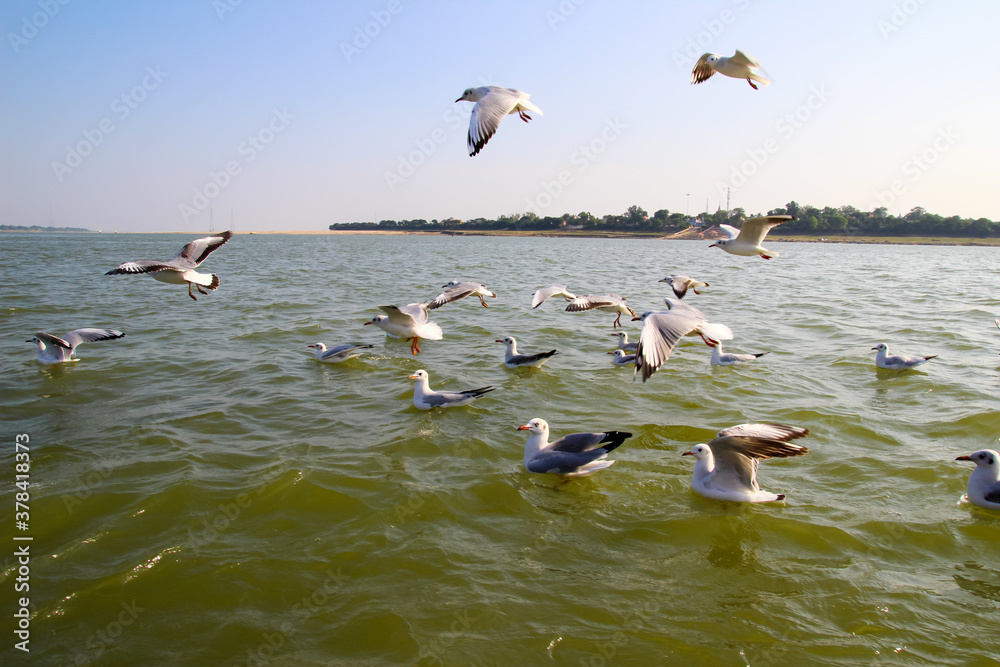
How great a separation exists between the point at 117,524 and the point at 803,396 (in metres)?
9.36

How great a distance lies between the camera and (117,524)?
5297 millimetres

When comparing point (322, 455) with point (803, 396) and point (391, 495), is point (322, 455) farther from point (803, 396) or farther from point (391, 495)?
point (803, 396)

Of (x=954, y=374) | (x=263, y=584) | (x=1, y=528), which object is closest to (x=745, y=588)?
(x=263, y=584)

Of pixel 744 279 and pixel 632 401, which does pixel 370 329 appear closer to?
pixel 632 401

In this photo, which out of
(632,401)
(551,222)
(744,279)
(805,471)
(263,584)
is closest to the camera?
(263,584)

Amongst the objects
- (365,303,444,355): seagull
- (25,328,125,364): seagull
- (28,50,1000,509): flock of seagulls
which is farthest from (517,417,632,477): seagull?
(25,328,125,364): seagull

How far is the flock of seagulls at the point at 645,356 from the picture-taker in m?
5.87

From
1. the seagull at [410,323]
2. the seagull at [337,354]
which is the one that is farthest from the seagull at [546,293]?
the seagull at [337,354]

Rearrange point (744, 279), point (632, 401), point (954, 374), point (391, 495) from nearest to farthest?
point (391, 495), point (632, 401), point (954, 374), point (744, 279)

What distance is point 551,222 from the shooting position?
143m

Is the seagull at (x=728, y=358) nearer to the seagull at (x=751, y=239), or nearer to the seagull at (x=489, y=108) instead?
the seagull at (x=751, y=239)

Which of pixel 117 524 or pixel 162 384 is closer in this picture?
pixel 117 524

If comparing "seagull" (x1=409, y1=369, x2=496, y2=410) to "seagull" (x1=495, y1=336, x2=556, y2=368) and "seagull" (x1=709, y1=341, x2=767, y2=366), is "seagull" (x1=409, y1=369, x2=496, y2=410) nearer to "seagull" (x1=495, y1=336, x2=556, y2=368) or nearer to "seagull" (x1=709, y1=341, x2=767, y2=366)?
"seagull" (x1=495, y1=336, x2=556, y2=368)

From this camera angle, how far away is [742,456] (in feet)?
19.4
